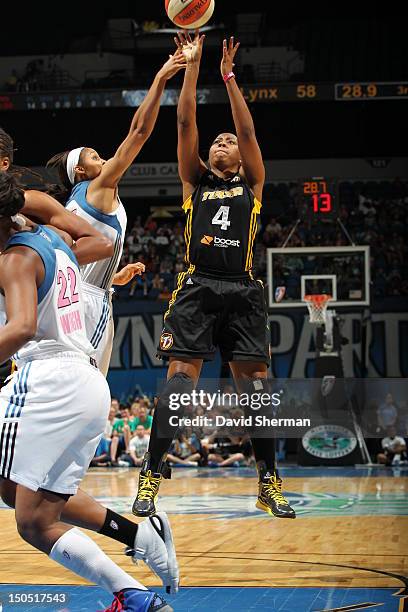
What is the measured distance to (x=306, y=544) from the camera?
22.0ft

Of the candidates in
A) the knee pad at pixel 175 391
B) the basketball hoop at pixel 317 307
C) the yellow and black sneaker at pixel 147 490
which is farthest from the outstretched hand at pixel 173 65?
the basketball hoop at pixel 317 307

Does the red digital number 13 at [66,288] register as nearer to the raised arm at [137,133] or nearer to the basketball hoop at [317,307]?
the raised arm at [137,133]

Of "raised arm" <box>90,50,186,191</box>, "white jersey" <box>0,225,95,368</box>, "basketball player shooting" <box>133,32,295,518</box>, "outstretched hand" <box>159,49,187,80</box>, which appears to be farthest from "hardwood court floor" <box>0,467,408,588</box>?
"outstretched hand" <box>159,49,187,80</box>

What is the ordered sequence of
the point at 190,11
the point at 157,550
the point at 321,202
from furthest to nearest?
1. the point at 321,202
2. the point at 190,11
3. the point at 157,550

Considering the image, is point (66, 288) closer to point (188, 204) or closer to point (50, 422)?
point (50, 422)

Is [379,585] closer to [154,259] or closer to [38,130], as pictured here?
[154,259]

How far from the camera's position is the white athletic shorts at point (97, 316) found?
578 centimetres

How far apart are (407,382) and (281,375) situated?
257 centimetres

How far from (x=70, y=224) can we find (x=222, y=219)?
2.04 metres

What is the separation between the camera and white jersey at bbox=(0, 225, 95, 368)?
3518 mm

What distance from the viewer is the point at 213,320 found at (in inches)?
235

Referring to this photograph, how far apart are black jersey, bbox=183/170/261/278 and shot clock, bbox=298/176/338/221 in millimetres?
9775

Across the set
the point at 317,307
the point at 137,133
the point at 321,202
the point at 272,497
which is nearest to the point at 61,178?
the point at 137,133

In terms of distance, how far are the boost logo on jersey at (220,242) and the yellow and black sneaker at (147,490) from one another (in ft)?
4.80
